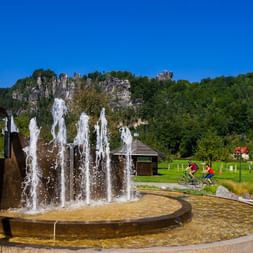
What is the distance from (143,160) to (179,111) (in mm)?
80209

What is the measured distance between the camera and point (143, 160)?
31453mm

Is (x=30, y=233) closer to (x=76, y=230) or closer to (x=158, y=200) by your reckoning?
(x=76, y=230)

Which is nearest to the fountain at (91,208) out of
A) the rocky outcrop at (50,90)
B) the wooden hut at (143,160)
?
the wooden hut at (143,160)

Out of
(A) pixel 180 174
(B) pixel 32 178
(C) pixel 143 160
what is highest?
(C) pixel 143 160

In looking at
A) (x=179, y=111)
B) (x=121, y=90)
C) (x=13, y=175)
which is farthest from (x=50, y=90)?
(x=13, y=175)

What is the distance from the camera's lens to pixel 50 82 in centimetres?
Answer: 16312

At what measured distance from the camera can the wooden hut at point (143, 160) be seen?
30672 mm

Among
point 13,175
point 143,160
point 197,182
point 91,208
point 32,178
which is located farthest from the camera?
point 143,160

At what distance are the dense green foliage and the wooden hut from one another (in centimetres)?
474

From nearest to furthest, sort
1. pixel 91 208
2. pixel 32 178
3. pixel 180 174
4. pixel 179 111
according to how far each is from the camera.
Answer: pixel 32 178 < pixel 91 208 < pixel 180 174 < pixel 179 111

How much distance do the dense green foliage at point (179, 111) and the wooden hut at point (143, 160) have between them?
15.6ft

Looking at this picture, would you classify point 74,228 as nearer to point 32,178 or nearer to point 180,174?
point 32,178

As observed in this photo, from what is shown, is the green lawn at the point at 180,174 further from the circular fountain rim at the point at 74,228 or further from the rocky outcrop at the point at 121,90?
the rocky outcrop at the point at 121,90

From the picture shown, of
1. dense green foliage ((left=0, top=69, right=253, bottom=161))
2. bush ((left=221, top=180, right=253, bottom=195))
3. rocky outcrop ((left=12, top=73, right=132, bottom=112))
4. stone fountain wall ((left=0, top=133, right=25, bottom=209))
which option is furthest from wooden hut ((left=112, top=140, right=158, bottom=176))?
rocky outcrop ((left=12, top=73, right=132, bottom=112))
